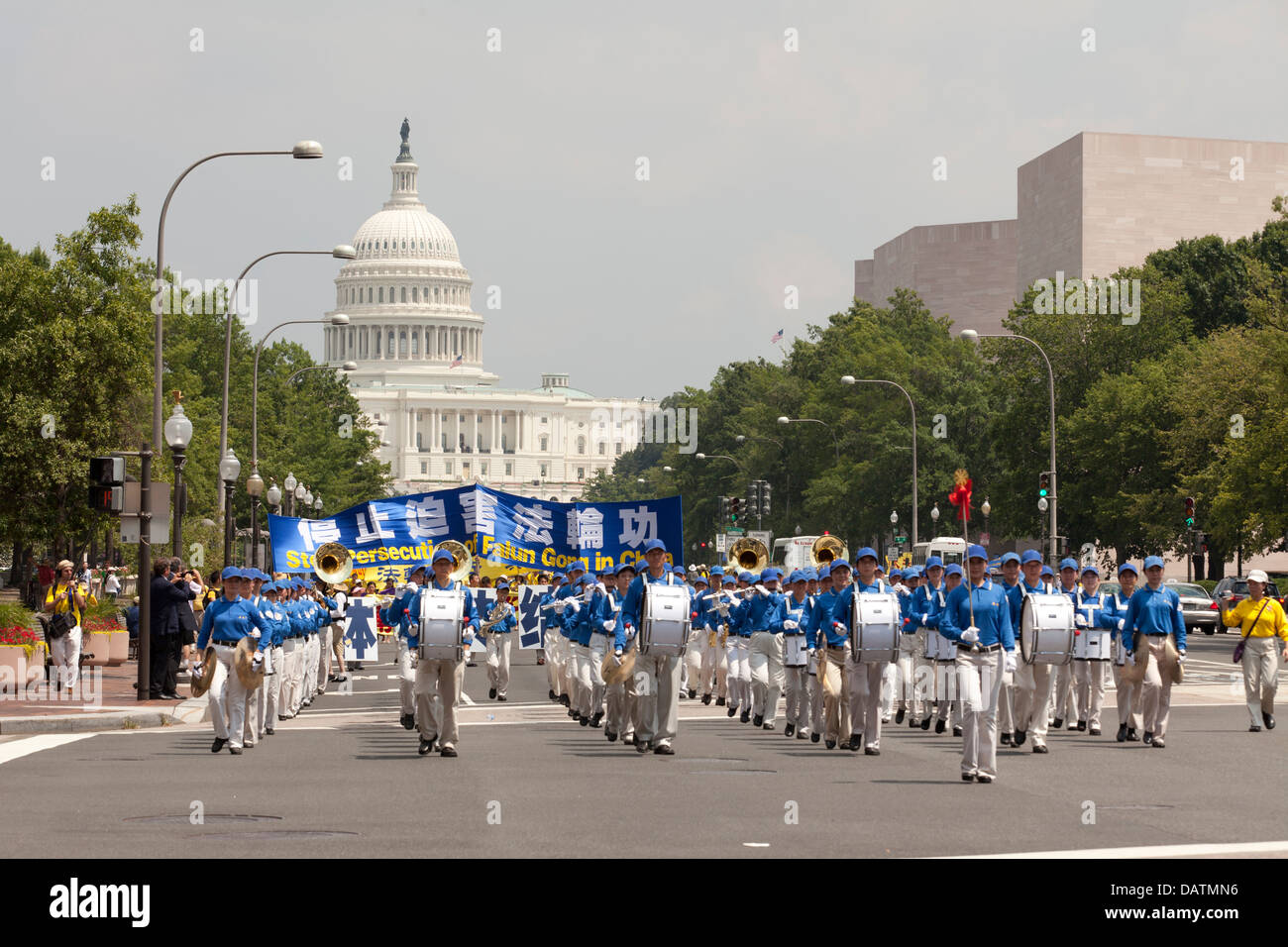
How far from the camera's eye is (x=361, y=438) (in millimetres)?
104312

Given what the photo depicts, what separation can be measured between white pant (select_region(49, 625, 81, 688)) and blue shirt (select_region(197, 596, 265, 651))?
27.4ft

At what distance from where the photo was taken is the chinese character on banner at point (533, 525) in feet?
113

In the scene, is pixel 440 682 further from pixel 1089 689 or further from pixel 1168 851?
pixel 1168 851

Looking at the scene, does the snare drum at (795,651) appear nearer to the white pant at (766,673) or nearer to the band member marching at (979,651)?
the white pant at (766,673)

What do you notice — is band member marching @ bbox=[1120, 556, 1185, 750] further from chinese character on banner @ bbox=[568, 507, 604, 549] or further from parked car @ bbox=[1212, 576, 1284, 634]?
parked car @ bbox=[1212, 576, 1284, 634]

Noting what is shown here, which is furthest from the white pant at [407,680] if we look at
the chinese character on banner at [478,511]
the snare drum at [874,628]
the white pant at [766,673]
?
the chinese character on banner at [478,511]

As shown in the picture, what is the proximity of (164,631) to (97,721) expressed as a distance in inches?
160

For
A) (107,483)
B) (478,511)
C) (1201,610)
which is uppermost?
(107,483)

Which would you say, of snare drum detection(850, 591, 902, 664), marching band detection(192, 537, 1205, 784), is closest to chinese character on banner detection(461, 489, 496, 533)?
marching band detection(192, 537, 1205, 784)

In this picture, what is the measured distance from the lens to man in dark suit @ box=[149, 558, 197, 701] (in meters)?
25.7

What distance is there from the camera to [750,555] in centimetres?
2803

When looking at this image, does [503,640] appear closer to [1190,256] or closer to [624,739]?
[624,739]

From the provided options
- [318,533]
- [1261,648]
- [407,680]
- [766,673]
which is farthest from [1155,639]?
[318,533]
